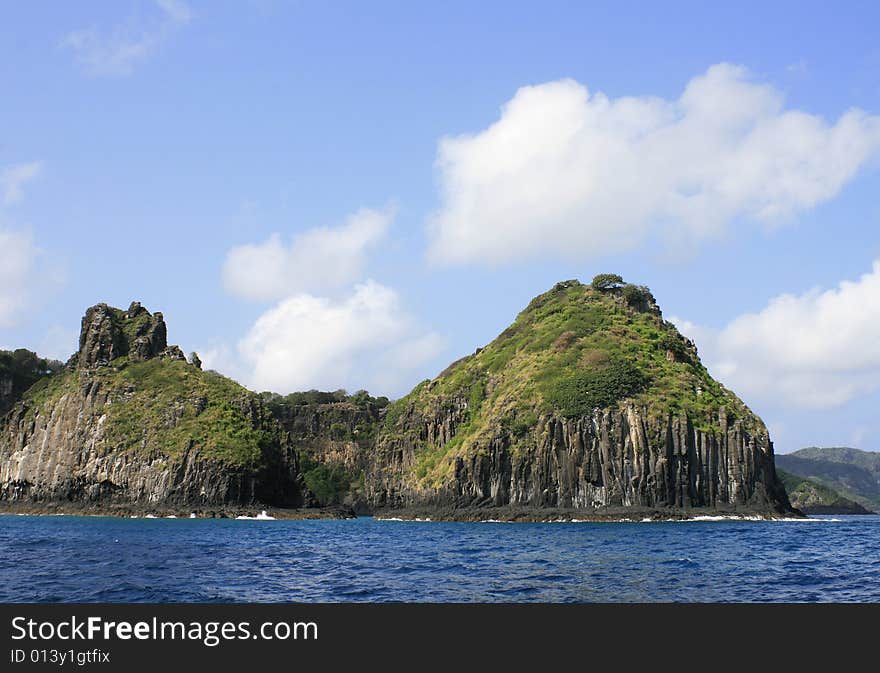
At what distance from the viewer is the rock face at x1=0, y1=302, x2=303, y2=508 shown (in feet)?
533

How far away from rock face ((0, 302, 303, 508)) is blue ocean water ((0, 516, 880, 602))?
90380 mm

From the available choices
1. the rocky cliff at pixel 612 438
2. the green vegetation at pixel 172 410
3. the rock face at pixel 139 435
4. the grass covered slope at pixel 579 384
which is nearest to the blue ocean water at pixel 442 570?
the rocky cliff at pixel 612 438

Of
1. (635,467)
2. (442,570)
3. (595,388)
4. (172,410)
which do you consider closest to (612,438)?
(635,467)

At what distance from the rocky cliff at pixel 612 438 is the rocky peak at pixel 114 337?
7164 centimetres

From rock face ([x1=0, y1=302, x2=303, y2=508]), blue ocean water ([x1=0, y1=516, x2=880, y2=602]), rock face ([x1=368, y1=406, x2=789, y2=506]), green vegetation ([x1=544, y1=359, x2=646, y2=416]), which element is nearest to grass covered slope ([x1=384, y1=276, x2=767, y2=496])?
green vegetation ([x1=544, y1=359, x2=646, y2=416])

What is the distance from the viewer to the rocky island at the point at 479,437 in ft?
454

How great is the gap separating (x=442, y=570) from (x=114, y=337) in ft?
533

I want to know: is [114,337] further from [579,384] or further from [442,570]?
[442,570]

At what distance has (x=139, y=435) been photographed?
6722 inches

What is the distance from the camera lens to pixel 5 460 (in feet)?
605

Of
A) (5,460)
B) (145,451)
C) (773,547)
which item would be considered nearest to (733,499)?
(773,547)

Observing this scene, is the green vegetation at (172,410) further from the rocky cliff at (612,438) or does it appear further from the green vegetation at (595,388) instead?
the green vegetation at (595,388)
